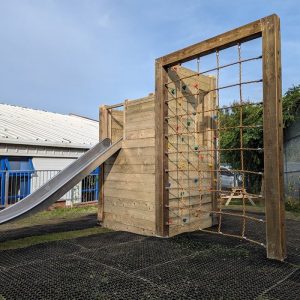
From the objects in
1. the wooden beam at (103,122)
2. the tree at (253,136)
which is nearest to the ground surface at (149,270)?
the wooden beam at (103,122)

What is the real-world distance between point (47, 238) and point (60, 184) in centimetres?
103

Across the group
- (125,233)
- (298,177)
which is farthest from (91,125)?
→ (125,233)

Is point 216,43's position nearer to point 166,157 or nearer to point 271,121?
point 271,121

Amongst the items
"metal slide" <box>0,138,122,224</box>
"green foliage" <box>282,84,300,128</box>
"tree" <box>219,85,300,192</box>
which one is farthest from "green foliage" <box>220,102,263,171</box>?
"metal slide" <box>0,138,122,224</box>

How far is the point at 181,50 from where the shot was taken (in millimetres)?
5551

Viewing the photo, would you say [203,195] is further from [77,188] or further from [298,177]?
[77,188]

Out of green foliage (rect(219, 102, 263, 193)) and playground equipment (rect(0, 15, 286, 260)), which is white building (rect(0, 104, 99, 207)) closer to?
playground equipment (rect(0, 15, 286, 260))

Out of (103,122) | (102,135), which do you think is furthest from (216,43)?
(102,135)

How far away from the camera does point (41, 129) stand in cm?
1357

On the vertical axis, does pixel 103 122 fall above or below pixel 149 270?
above

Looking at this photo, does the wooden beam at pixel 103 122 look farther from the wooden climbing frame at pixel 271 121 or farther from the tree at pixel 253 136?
the tree at pixel 253 136

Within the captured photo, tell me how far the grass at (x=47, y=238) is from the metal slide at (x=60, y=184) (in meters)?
0.54

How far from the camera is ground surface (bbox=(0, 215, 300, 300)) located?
316cm

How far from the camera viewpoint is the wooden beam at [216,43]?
4516 mm
